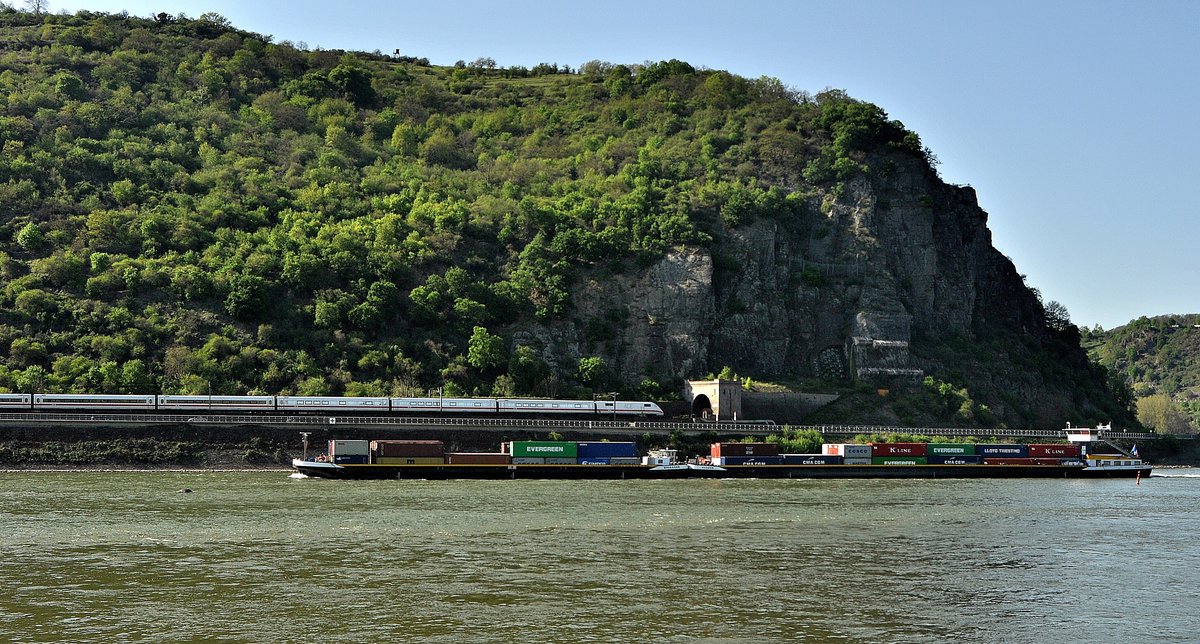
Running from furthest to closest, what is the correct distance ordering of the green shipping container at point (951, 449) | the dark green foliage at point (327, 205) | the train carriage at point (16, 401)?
the dark green foliage at point (327, 205)
the green shipping container at point (951, 449)
the train carriage at point (16, 401)

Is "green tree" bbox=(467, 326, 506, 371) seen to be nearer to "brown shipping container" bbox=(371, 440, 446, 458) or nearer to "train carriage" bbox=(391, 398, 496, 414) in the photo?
"train carriage" bbox=(391, 398, 496, 414)

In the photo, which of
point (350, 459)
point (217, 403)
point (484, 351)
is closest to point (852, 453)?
point (484, 351)

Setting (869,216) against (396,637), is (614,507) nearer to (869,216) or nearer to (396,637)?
(396,637)

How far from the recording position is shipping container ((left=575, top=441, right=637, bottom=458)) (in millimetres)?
104812

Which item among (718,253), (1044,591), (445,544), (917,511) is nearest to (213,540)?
(445,544)

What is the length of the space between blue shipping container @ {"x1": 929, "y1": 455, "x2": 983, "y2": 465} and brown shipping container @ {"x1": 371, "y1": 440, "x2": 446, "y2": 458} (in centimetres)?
4503

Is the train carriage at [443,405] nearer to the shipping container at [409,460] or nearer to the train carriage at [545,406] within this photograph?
the train carriage at [545,406]

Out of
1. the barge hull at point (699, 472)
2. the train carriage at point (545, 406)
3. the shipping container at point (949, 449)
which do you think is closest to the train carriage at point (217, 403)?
the barge hull at point (699, 472)

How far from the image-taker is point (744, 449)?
110312mm

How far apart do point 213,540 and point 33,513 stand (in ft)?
51.2

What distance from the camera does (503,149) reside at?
186500mm

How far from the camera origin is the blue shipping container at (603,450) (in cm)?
10481

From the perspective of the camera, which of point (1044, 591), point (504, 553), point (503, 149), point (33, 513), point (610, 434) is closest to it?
point (1044, 591)

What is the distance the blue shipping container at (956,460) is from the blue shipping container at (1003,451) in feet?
2.48
